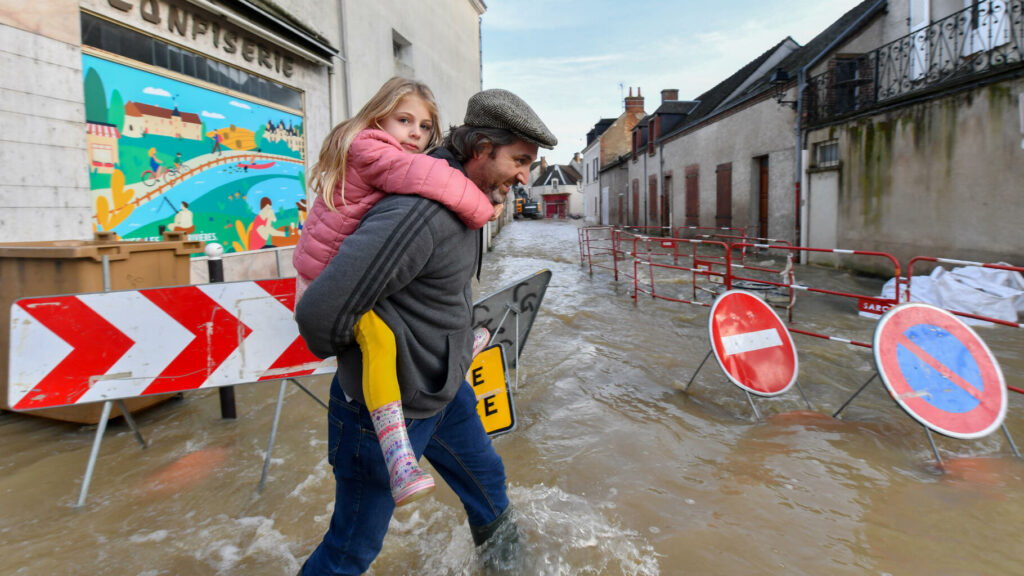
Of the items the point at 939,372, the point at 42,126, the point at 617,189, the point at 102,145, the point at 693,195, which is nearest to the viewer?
the point at 939,372

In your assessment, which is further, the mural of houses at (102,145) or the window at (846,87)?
the window at (846,87)

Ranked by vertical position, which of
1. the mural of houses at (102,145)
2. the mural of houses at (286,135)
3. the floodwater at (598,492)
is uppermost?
the mural of houses at (286,135)

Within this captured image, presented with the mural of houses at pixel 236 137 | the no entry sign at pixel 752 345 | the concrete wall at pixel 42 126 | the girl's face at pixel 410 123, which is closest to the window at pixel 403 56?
the mural of houses at pixel 236 137

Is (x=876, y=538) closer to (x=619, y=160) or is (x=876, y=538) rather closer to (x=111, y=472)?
(x=111, y=472)

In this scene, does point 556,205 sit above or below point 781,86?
above

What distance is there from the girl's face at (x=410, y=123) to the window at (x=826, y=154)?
1474cm

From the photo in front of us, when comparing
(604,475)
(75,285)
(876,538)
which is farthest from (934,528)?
(75,285)

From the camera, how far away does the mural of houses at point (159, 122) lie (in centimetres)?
624

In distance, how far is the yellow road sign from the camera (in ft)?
11.9

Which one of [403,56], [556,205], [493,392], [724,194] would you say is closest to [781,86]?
[724,194]

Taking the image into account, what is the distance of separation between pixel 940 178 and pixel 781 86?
6.30 metres

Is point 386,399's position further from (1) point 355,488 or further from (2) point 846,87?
(2) point 846,87

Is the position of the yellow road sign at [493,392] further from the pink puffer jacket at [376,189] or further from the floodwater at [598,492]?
the pink puffer jacket at [376,189]

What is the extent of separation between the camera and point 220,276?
403cm
